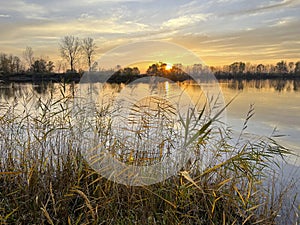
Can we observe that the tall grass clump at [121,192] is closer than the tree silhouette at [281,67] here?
Yes

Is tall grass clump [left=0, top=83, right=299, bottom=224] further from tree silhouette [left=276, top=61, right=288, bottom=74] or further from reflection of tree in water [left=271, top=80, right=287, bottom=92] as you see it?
tree silhouette [left=276, top=61, right=288, bottom=74]

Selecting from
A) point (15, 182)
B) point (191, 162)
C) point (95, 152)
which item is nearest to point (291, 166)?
point (191, 162)

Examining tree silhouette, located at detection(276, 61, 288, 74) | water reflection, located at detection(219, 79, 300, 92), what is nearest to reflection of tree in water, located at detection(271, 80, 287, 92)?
water reflection, located at detection(219, 79, 300, 92)

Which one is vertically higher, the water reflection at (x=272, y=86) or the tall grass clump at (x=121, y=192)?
the water reflection at (x=272, y=86)

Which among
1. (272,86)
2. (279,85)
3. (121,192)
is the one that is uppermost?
(279,85)

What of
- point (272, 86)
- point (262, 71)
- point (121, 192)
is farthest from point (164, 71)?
point (262, 71)

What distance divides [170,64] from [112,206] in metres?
2.41

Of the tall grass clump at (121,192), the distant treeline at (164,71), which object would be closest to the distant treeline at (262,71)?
the distant treeline at (164,71)

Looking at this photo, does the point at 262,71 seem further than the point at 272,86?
Yes

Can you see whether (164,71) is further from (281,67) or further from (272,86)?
(281,67)

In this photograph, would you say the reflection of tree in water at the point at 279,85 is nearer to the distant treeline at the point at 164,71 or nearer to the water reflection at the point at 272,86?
the water reflection at the point at 272,86

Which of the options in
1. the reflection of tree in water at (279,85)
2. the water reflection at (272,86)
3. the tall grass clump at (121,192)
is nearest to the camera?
the tall grass clump at (121,192)

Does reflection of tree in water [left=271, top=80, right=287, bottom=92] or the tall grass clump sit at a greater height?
reflection of tree in water [left=271, top=80, right=287, bottom=92]

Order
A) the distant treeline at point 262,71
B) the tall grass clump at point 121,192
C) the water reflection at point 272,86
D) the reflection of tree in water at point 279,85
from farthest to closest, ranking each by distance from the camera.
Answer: the distant treeline at point 262,71 < the water reflection at point 272,86 < the reflection of tree in water at point 279,85 < the tall grass clump at point 121,192
